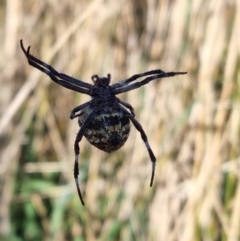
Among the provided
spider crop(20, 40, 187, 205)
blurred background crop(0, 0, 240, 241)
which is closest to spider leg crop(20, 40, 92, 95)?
spider crop(20, 40, 187, 205)

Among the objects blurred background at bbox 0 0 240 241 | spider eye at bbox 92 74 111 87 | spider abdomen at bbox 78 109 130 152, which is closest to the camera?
spider abdomen at bbox 78 109 130 152

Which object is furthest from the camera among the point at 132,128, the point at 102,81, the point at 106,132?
the point at 132,128

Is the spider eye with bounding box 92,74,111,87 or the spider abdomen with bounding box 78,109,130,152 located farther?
the spider eye with bounding box 92,74,111,87

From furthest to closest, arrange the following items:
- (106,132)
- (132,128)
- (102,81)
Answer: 1. (132,128)
2. (102,81)
3. (106,132)

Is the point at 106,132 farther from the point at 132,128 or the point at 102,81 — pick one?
the point at 132,128

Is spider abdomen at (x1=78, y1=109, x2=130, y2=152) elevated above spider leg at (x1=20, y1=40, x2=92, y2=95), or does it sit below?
below

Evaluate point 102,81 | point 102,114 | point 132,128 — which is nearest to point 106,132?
point 102,114

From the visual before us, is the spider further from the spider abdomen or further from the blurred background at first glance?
the blurred background
